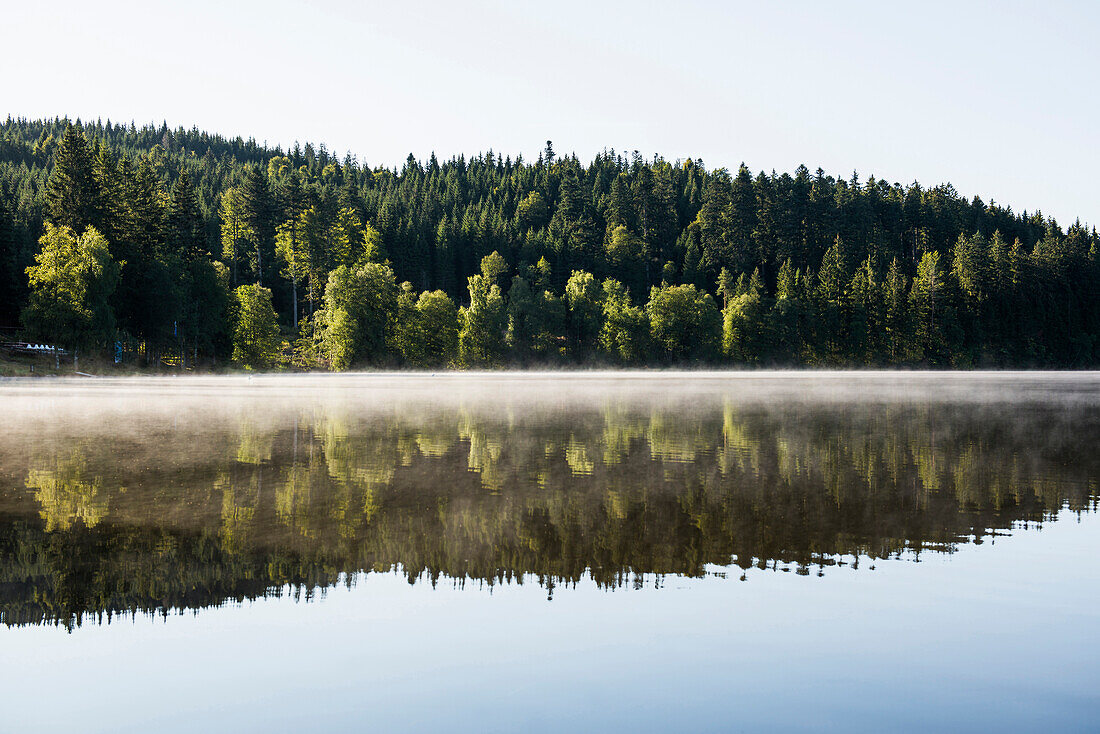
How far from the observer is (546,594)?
10.5 meters

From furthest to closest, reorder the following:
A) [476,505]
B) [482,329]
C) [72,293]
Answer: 1. [482,329]
2. [72,293]
3. [476,505]

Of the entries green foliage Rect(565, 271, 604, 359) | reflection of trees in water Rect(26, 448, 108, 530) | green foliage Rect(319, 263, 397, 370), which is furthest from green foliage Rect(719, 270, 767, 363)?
reflection of trees in water Rect(26, 448, 108, 530)

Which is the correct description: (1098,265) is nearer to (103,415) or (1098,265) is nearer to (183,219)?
(183,219)

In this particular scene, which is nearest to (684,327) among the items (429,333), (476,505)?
(429,333)

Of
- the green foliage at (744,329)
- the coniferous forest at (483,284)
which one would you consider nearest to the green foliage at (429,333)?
the coniferous forest at (483,284)

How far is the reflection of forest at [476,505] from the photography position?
1132 cm

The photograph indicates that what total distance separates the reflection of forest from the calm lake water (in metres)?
0.08

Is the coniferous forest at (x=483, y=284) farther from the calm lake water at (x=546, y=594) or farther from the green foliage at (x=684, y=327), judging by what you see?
the calm lake water at (x=546, y=594)

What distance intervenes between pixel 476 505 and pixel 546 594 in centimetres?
532

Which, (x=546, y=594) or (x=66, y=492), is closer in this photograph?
(x=546, y=594)

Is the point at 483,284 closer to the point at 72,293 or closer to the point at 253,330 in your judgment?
the point at 253,330

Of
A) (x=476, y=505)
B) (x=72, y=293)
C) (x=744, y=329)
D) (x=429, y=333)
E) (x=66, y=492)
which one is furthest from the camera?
(x=744, y=329)

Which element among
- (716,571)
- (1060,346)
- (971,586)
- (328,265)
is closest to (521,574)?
(716,571)

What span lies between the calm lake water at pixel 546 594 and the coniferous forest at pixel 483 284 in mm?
79509
